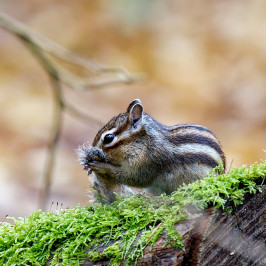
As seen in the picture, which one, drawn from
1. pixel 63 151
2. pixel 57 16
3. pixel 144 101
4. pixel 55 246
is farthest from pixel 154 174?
pixel 57 16

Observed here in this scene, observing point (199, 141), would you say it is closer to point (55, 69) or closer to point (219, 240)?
point (219, 240)

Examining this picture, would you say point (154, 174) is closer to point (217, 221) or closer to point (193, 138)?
point (193, 138)

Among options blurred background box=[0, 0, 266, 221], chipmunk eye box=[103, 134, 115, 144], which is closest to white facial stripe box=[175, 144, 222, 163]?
chipmunk eye box=[103, 134, 115, 144]

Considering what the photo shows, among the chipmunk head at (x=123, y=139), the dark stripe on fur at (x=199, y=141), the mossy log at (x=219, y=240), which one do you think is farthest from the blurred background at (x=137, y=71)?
the mossy log at (x=219, y=240)

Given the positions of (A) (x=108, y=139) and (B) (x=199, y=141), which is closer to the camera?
(B) (x=199, y=141)

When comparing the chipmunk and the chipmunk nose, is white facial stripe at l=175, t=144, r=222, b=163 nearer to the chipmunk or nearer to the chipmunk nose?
the chipmunk

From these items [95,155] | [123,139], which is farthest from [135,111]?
[95,155]
